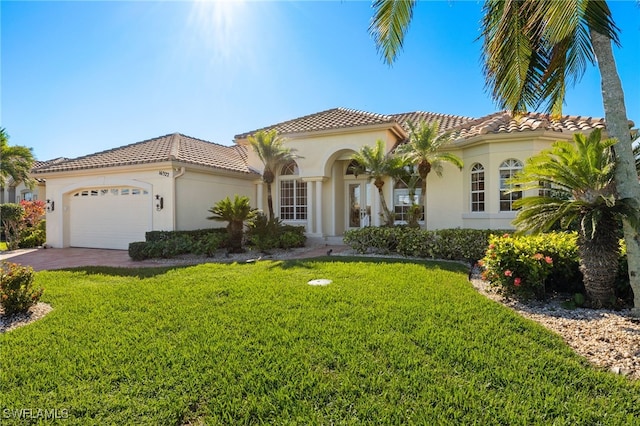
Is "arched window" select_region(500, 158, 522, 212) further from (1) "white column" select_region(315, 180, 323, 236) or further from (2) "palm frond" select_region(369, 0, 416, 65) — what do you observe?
(1) "white column" select_region(315, 180, 323, 236)

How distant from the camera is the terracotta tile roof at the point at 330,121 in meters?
18.0

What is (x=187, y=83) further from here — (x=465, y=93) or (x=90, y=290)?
(x=465, y=93)

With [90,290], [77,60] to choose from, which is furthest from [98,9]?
[90,290]

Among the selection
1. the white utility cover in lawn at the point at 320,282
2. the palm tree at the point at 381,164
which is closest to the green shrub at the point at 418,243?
the palm tree at the point at 381,164

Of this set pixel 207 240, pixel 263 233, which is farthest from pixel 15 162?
pixel 263 233

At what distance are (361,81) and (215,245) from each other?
10041 millimetres

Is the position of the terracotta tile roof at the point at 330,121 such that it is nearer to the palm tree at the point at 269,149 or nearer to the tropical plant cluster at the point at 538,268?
the palm tree at the point at 269,149

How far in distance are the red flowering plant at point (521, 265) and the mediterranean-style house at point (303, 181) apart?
6781 mm

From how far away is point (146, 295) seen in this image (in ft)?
27.2

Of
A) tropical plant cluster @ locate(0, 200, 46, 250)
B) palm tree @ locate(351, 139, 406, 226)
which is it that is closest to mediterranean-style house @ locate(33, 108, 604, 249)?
palm tree @ locate(351, 139, 406, 226)

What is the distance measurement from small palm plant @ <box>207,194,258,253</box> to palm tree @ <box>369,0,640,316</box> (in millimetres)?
9286

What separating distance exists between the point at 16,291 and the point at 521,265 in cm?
1147

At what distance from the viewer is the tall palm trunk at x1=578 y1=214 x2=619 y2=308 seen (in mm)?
6957

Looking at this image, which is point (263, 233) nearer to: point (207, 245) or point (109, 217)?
point (207, 245)
